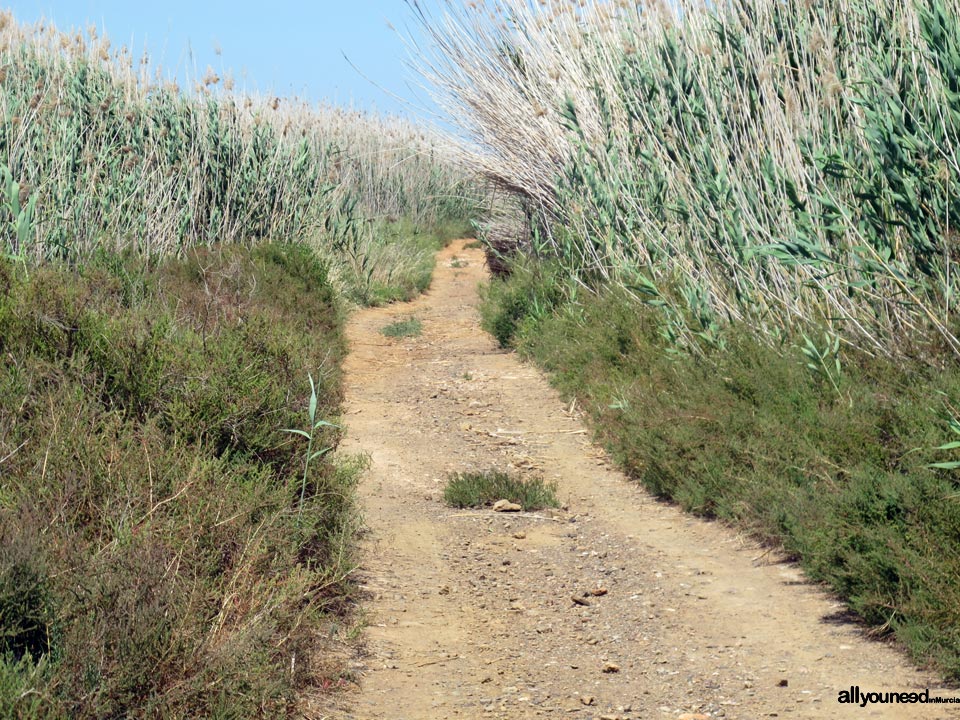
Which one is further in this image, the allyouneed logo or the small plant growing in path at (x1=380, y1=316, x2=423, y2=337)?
the small plant growing in path at (x1=380, y1=316, x2=423, y2=337)

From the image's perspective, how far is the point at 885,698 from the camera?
3.13 m

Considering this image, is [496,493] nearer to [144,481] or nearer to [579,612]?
[579,612]

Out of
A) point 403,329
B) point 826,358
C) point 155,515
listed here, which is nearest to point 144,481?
point 155,515

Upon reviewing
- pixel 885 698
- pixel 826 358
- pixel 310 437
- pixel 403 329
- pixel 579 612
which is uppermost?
pixel 826 358

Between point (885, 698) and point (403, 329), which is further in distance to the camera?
point (403, 329)

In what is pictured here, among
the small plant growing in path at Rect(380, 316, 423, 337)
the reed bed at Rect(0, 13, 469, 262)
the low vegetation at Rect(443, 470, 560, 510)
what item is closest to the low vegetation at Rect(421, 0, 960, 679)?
the low vegetation at Rect(443, 470, 560, 510)

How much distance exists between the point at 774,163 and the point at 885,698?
279 centimetres

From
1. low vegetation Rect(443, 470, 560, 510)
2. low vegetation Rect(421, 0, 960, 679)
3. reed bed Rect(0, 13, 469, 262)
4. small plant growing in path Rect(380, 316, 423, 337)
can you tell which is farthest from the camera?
small plant growing in path Rect(380, 316, 423, 337)

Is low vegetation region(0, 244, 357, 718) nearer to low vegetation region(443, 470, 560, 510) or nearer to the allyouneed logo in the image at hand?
low vegetation region(443, 470, 560, 510)

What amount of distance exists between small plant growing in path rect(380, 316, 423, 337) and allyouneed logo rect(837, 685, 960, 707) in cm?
809

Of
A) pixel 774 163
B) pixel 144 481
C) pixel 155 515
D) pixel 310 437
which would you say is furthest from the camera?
pixel 774 163

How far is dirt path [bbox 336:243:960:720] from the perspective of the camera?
3238 mm

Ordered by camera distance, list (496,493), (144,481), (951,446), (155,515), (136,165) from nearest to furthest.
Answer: (155,515) < (144,481) < (951,446) < (496,493) < (136,165)

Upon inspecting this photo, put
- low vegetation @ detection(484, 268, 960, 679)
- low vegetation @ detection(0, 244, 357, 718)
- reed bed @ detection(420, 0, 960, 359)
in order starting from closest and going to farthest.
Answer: low vegetation @ detection(0, 244, 357, 718) → low vegetation @ detection(484, 268, 960, 679) → reed bed @ detection(420, 0, 960, 359)
